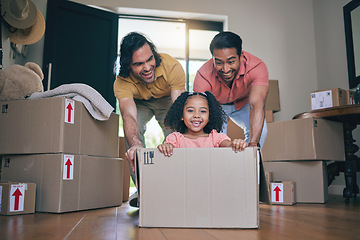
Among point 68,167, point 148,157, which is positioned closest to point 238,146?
point 148,157

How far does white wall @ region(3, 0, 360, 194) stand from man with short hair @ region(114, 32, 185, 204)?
1.77 meters

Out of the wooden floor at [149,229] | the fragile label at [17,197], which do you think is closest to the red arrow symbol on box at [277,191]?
the wooden floor at [149,229]

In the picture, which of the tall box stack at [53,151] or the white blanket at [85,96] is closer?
the tall box stack at [53,151]

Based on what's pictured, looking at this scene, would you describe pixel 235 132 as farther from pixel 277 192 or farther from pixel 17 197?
pixel 17 197

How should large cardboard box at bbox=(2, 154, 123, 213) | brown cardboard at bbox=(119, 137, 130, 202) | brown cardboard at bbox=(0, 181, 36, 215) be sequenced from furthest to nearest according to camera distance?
brown cardboard at bbox=(119, 137, 130, 202)
large cardboard box at bbox=(2, 154, 123, 213)
brown cardboard at bbox=(0, 181, 36, 215)

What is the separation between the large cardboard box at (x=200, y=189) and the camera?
1.20 m

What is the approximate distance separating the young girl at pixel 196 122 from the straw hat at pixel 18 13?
4.51ft

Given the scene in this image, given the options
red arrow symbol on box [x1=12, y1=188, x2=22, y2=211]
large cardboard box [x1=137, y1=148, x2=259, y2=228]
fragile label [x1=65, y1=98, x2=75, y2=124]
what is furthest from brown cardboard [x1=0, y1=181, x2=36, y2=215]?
large cardboard box [x1=137, y1=148, x2=259, y2=228]

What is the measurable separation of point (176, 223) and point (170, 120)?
656 millimetres

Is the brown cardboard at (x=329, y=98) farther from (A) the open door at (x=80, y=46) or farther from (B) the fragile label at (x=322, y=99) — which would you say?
(A) the open door at (x=80, y=46)

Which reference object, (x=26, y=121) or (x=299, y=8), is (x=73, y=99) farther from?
(x=299, y=8)

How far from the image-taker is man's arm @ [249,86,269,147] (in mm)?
1910

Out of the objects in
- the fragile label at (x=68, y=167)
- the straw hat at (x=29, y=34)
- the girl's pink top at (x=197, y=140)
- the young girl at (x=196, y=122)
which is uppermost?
the straw hat at (x=29, y=34)

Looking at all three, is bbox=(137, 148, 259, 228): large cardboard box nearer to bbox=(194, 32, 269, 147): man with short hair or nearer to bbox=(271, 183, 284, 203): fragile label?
bbox=(194, 32, 269, 147): man with short hair
